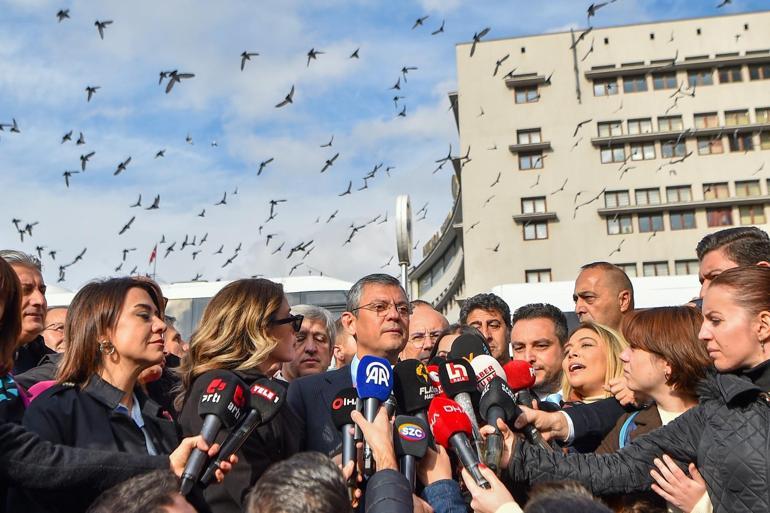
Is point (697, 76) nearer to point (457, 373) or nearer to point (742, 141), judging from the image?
point (742, 141)

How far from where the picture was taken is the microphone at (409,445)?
129 inches

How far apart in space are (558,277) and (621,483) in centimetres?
4744

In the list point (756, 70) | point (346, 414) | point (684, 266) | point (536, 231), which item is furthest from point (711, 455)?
point (756, 70)

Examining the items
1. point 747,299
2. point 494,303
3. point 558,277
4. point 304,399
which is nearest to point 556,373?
point 494,303

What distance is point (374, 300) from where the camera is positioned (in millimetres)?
4949

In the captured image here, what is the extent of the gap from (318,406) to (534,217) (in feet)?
157

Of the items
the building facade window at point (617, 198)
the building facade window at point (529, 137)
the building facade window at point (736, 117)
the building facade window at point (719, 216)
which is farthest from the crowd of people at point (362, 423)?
the building facade window at point (736, 117)

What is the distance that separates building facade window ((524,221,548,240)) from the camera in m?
51.3

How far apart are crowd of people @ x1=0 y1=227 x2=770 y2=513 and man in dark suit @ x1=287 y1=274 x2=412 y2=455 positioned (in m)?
0.02

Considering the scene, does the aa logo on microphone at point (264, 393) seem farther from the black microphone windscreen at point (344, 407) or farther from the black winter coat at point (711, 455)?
the black winter coat at point (711, 455)

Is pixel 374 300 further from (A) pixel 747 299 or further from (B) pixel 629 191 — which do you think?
(B) pixel 629 191

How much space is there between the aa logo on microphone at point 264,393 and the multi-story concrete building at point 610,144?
47599 mm

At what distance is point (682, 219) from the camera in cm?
5147

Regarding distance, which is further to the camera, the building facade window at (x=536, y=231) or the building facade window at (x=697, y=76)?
the building facade window at (x=697, y=76)
